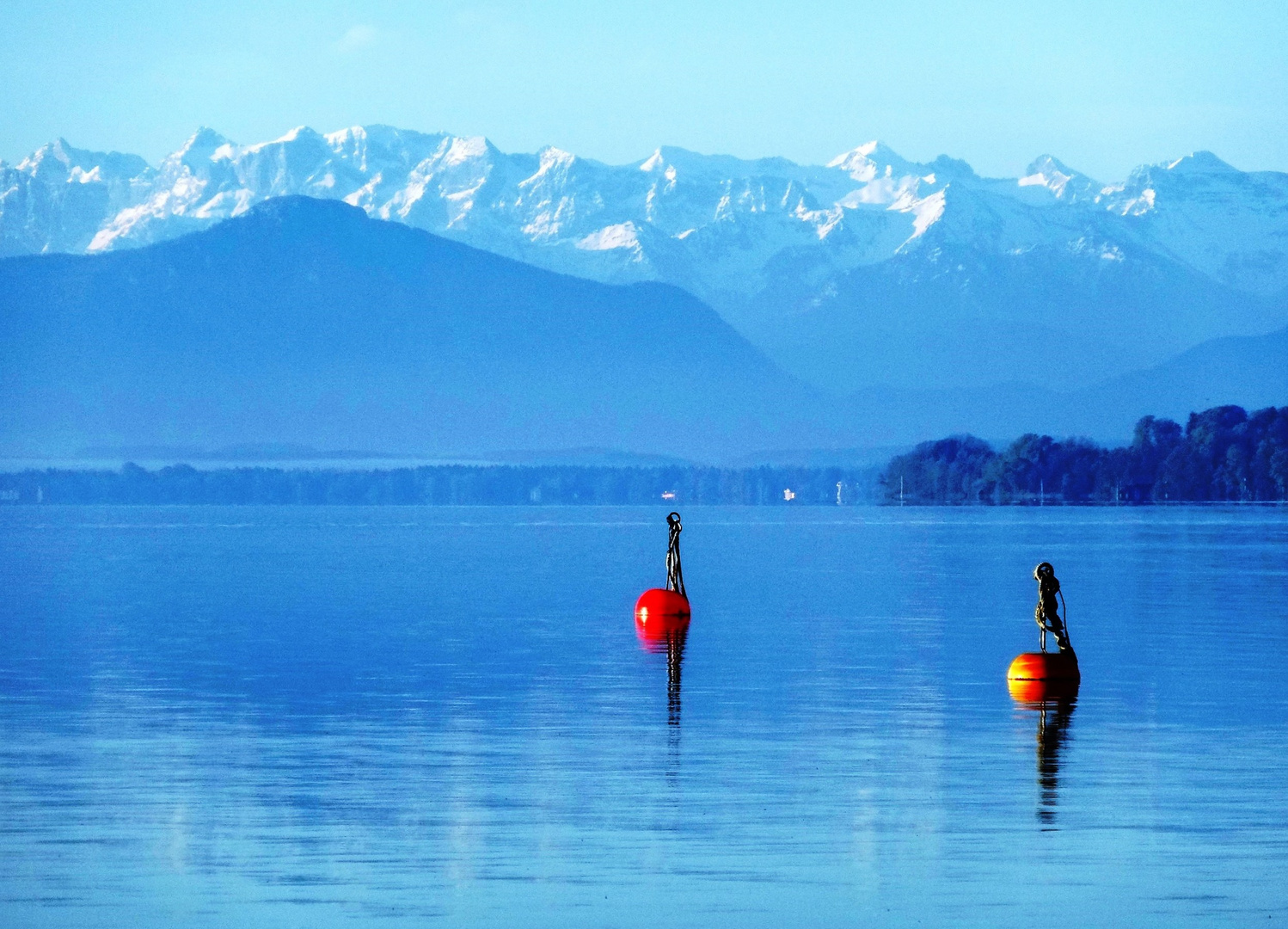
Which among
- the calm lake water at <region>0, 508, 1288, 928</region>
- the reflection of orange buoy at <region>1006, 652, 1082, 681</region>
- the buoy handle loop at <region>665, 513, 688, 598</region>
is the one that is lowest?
the calm lake water at <region>0, 508, 1288, 928</region>

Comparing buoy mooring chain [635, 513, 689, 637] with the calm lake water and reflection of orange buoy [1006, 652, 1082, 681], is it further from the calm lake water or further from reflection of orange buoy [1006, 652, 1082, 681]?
reflection of orange buoy [1006, 652, 1082, 681]

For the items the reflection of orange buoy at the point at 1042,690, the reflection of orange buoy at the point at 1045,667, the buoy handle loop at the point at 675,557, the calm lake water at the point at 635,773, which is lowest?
the calm lake water at the point at 635,773

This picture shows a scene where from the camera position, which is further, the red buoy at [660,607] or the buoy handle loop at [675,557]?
the red buoy at [660,607]

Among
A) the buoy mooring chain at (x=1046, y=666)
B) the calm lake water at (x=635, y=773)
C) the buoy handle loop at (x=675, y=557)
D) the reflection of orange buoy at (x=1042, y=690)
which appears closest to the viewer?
the calm lake water at (x=635, y=773)

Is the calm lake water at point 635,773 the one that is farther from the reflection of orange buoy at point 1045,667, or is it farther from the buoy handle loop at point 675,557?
the buoy handle loop at point 675,557

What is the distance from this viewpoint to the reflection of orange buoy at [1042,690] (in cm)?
3934

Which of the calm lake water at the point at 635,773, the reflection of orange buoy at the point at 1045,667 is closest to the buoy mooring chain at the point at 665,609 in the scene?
the calm lake water at the point at 635,773

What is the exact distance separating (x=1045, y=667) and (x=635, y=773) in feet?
45.4

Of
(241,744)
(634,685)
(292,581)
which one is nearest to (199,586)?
(292,581)

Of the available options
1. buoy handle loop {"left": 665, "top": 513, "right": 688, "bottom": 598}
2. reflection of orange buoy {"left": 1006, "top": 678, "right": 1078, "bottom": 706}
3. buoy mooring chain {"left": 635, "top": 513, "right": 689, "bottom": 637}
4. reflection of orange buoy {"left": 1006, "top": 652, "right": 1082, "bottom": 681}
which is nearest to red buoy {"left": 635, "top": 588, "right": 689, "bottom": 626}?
buoy mooring chain {"left": 635, "top": 513, "right": 689, "bottom": 637}

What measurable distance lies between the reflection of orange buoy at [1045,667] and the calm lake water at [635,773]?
795 millimetres

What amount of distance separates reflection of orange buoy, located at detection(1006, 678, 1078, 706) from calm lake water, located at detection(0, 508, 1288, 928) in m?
0.46

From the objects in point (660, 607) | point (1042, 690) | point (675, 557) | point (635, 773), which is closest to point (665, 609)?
point (660, 607)

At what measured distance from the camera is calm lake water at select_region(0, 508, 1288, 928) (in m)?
20.4
